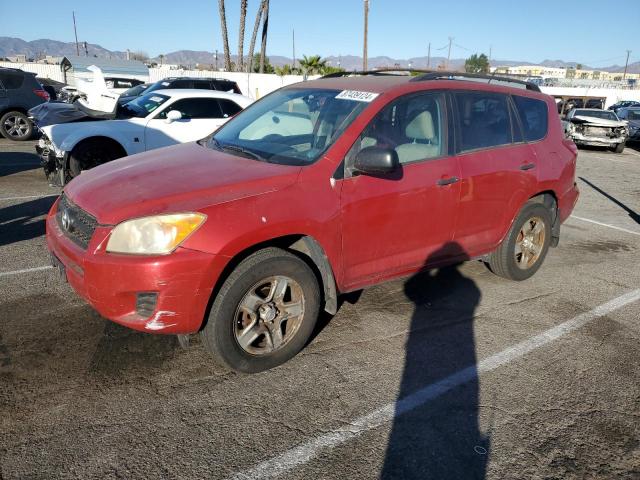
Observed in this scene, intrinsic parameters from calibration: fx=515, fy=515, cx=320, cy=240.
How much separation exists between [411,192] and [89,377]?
96.2 inches

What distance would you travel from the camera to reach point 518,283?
5.05 metres

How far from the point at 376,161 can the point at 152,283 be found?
1545 millimetres

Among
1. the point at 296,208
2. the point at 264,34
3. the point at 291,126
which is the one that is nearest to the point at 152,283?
the point at 296,208

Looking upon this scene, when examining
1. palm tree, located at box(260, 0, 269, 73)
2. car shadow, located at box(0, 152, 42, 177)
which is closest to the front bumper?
car shadow, located at box(0, 152, 42, 177)

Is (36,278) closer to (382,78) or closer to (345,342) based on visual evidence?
(345,342)

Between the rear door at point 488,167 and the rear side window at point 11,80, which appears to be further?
the rear side window at point 11,80

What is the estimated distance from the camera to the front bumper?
2795 mm

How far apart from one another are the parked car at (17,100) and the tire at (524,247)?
13.2 metres

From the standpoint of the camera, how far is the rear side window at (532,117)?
188 inches

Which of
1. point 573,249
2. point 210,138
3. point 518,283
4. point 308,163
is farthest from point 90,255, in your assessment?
point 573,249

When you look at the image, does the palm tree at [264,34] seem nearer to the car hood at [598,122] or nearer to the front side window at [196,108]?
the car hood at [598,122]

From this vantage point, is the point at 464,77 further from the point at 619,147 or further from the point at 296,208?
the point at 619,147

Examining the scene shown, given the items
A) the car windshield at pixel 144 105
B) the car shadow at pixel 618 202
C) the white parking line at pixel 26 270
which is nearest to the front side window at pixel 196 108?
the car windshield at pixel 144 105

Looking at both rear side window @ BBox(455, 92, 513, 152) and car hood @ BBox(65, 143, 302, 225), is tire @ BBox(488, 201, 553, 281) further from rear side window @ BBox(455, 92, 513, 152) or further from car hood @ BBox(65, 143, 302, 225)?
car hood @ BBox(65, 143, 302, 225)
